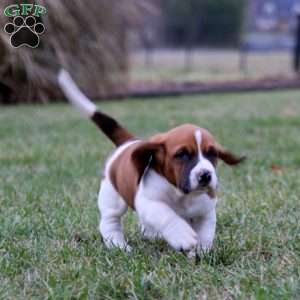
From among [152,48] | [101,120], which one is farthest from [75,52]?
[152,48]

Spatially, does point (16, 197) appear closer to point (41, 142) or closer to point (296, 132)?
point (41, 142)

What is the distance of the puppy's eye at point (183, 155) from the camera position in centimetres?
317

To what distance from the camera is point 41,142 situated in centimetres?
782

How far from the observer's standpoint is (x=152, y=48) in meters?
27.1

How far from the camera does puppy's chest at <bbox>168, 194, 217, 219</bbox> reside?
10.8 feet

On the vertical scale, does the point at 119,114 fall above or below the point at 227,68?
above

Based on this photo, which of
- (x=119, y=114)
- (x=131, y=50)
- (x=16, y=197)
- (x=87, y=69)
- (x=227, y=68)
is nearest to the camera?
(x=16, y=197)

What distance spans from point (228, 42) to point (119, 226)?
26.2 m

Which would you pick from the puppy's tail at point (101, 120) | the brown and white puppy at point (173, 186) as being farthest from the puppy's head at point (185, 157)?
the puppy's tail at point (101, 120)

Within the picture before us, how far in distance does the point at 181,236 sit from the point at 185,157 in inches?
13.0

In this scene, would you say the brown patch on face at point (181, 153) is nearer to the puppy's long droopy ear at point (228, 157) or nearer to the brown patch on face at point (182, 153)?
the brown patch on face at point (182, 153)

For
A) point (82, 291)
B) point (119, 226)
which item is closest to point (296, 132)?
point (119, 226)

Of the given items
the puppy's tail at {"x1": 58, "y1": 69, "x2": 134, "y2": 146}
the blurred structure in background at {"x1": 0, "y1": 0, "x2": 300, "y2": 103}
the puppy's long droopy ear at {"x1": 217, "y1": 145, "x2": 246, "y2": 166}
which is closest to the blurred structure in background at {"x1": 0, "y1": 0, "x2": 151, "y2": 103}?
the blurred structure in background at {"x1": 0, "y1": 0, "x2": 300, "y2": 103}

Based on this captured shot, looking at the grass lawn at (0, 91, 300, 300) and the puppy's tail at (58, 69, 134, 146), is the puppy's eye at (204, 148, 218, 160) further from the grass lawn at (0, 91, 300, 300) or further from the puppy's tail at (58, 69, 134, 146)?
the puppy's tail at (58, 69, 134, 146)
